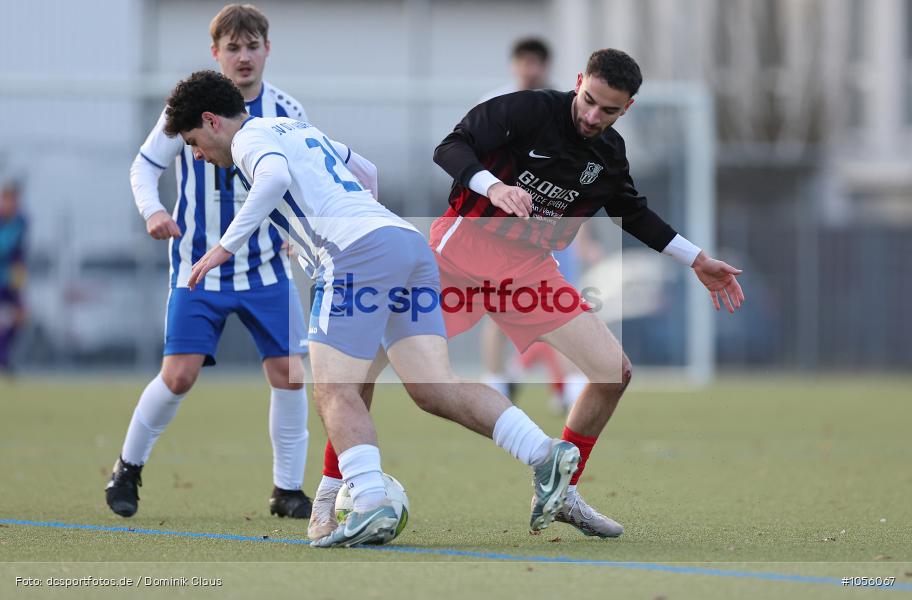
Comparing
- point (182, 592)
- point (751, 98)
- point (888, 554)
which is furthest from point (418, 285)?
point (751, 98)

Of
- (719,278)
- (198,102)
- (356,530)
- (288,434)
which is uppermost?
(198,102)

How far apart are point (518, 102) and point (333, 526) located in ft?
6.08

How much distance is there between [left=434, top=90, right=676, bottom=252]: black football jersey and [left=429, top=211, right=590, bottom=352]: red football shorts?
0.07 metres

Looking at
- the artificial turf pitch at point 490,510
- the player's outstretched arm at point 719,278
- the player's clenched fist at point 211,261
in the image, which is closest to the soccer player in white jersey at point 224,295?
the artificial turf pitch at point 490,510

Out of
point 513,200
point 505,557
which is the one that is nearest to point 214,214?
point 513,200

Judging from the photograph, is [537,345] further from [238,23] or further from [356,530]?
[356,530]

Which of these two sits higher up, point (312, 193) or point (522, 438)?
point (312, 193)

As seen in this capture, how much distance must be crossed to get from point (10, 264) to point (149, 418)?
415 inches

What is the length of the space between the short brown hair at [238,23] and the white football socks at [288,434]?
1658 millimetres

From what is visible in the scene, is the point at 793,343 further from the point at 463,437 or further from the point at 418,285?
the point at 418,285

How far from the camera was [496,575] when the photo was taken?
4785mm

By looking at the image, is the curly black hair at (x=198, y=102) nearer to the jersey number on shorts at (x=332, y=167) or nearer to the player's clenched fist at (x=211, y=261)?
the jersey number on shorts at (x=332, y=167)

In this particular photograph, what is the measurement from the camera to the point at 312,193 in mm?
5551

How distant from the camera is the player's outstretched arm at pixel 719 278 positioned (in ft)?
20.4
